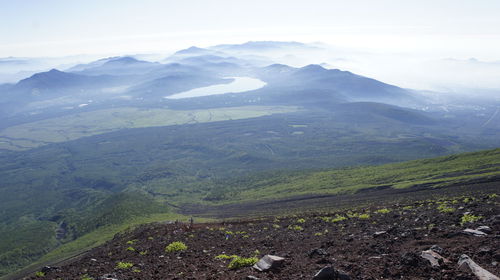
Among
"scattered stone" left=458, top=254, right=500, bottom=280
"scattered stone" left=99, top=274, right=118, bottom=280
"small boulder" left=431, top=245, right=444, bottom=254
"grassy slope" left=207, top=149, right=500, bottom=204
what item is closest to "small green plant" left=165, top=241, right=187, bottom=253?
"scattered stone" left=99, top=274, right=118, bottom=280

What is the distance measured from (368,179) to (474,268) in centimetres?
8223

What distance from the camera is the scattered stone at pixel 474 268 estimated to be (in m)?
10.4

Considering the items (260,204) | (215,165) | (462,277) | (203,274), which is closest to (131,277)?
(203,274)

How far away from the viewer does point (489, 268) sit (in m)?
11.4

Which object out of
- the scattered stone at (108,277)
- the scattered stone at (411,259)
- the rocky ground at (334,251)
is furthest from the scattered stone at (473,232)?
the scattered stone at (108,277)

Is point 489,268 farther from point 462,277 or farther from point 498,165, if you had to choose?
point 498,165

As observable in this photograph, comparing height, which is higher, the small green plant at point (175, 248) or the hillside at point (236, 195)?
the small green plant at point (175, 248)

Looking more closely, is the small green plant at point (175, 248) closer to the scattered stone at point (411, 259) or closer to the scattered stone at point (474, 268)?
the scattered stone at point (411, 259)

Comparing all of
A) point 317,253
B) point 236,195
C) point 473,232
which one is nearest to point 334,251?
point 317,253

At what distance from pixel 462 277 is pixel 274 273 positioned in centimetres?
657

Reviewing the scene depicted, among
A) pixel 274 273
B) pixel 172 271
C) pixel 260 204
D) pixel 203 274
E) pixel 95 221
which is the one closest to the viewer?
pixel 274 273

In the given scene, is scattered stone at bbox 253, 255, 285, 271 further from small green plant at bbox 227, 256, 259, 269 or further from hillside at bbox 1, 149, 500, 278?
hillside at bbox 1, 149, 500, 278

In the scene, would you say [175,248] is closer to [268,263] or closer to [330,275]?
[268,263]

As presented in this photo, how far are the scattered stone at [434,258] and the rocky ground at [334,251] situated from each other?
0.11ft
